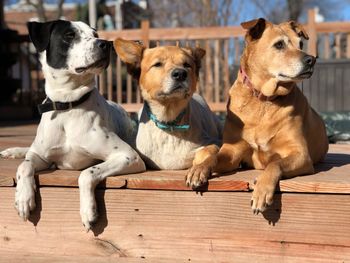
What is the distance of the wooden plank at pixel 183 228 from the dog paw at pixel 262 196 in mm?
83

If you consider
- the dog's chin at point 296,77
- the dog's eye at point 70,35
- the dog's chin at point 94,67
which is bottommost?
the dog's chin at point 296,77

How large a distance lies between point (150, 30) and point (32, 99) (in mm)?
3759

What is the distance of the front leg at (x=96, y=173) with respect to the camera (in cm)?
244

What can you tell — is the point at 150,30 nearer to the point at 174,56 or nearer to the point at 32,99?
the point at 32,99

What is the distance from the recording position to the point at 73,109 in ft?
9.04

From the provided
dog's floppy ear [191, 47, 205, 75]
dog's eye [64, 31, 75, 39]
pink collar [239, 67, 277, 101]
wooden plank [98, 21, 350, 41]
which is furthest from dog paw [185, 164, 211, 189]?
wooden plank [98, 21, 350, 41]

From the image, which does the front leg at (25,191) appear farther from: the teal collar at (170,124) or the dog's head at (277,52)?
the dog's head at (277,52)

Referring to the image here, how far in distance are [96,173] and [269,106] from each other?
1.06m

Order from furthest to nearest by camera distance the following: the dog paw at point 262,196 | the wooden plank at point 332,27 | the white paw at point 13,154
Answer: the wooden plank at point 332,27 → the white paw at point 13,154 → the dog paw at point 262,196

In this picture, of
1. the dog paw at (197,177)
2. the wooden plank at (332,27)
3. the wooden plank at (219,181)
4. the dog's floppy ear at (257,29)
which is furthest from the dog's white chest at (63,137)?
the wooden plank at (332,27)

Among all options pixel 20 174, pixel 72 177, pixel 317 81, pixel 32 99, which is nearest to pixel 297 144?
pixel 72 177

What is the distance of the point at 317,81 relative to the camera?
22.2 ft

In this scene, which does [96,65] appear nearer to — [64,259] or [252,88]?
[252,88]

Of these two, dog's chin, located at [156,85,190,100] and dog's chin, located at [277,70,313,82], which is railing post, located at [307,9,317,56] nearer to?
dog's chin, located at [277,70,313,82]
